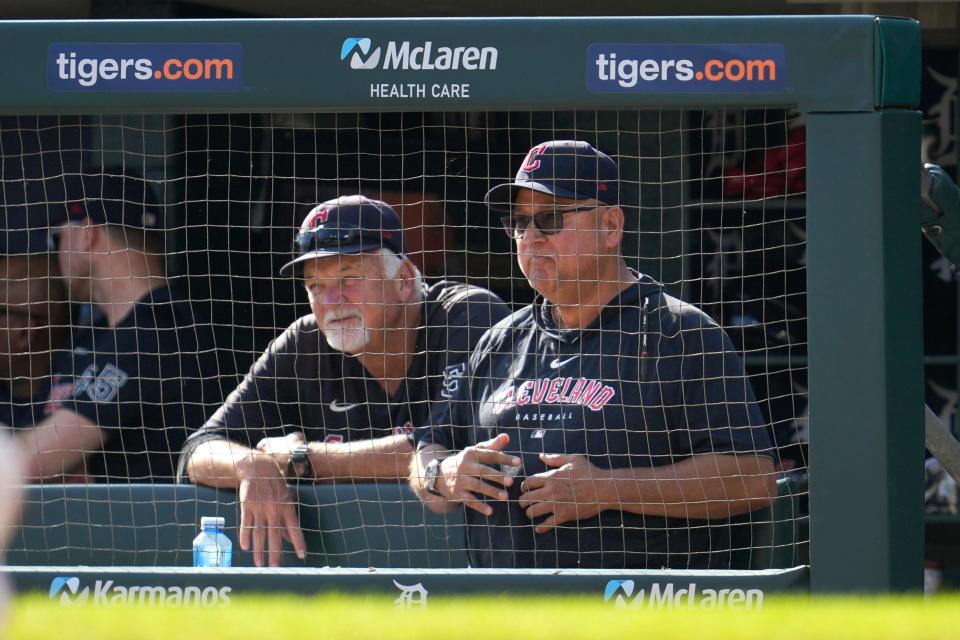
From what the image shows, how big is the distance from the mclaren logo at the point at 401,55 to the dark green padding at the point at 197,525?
1.25 m

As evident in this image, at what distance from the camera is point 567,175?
157 inches

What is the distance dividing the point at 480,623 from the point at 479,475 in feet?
7.45

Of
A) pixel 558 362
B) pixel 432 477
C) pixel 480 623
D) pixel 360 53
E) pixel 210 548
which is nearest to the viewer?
pixel 480 623

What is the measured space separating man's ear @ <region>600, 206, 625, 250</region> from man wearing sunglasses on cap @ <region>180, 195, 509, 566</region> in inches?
18.4

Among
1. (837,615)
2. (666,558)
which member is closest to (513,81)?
(666,558)

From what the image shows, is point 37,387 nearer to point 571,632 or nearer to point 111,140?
point 111,140

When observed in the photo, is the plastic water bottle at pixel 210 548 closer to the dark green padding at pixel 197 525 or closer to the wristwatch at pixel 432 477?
the dark green padding at pixel 197 525

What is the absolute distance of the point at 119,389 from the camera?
419 cm

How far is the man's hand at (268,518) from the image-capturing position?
360 cm

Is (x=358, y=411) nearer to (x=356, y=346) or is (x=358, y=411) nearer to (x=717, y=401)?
(x=356, y=346)

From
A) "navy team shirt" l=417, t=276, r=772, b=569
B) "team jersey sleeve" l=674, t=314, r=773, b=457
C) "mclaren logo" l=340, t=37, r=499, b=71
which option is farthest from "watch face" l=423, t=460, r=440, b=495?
"mclaren logo" l=340, t=37, r=499, b=71

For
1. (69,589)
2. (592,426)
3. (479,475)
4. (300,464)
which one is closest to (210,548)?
(300,464)

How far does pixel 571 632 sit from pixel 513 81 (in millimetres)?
1843

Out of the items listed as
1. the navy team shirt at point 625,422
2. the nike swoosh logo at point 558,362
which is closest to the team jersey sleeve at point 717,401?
the navy team shirt at point 625,422
